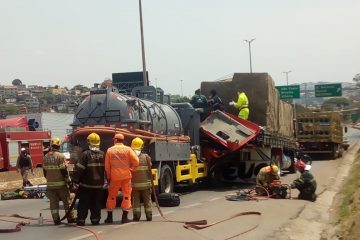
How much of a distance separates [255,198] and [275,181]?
1.08 m

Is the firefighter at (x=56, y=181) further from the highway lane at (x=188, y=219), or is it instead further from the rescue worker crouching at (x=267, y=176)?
the rescue worker crouching at (x=267, y=176)

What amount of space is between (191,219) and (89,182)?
222cm

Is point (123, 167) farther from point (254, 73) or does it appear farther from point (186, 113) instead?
point (254, 73)

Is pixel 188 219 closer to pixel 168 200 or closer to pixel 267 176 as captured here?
pixel 168 200

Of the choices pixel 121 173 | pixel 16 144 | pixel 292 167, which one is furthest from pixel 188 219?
pixel 16 144

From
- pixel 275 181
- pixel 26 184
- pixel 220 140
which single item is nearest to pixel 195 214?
pixel 275 181

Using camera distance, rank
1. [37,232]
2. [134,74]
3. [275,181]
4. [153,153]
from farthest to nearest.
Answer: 1. [134,74]
2. [275,181]
3. [153,153]
4. [37,232]

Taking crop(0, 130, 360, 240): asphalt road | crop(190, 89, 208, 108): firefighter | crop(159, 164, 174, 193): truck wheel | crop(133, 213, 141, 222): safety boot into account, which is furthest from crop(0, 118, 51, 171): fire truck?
crop(133, 213, 141, 222): safety boot

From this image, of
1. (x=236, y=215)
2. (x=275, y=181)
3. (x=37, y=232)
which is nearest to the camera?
(x=37, y=232)

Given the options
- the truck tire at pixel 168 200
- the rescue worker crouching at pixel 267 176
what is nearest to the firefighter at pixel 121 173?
the truck tire at pixel 168 200

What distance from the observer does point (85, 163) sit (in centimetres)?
1026

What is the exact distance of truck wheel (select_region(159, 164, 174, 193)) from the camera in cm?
1432

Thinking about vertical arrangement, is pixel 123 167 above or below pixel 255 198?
above

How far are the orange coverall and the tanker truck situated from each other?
110 inches
